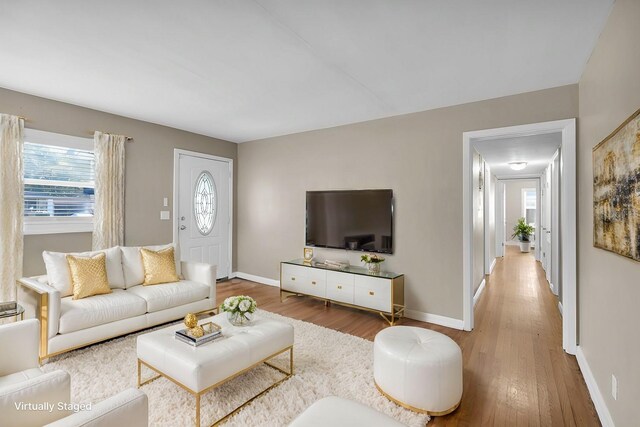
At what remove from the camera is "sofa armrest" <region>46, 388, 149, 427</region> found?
1056 millimetres

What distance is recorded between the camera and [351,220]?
441 cm

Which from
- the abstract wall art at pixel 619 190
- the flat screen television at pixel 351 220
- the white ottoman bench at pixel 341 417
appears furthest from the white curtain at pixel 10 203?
the abstract wall art at pixel 619 190

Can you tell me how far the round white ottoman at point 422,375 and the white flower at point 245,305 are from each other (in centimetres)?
105

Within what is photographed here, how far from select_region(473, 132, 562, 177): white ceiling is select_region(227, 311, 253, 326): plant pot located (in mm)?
3329

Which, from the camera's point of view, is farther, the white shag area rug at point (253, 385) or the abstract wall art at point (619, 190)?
the white shag area rug at point (253, 385)

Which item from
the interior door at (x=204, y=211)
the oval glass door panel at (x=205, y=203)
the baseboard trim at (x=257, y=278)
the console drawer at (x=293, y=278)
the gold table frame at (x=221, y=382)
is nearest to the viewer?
the gold table frame at (x=221, y=382)

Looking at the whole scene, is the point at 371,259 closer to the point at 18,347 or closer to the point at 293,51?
the point at 293,51

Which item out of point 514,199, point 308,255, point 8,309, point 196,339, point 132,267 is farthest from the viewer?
point 514,199

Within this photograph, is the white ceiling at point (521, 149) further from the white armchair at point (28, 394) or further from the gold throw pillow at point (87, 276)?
the gold throw pillow at point (87, 276)

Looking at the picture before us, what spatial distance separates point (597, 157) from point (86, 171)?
509 cm

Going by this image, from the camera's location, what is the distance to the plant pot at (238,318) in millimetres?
2502

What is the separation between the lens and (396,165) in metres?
4.07

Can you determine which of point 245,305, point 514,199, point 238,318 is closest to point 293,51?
point 245,305

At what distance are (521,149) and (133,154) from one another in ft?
19.2
